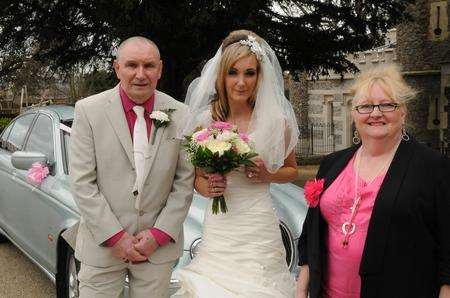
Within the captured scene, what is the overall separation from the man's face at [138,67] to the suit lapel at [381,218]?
4.63 ft

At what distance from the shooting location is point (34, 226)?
5.09 meters

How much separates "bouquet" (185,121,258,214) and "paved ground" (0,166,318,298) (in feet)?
10.0

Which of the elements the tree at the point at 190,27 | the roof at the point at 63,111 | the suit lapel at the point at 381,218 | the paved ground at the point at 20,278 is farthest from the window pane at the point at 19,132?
the suit lapel at the point at 381,218

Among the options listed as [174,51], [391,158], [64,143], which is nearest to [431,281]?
[391,158]

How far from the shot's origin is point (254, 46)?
3.27 metres

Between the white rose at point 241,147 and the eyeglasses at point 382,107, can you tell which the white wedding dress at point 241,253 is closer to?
the white rose at point 241,147

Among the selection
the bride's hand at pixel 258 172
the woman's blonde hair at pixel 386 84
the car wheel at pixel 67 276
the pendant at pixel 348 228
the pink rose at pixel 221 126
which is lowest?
the car wheel at pixel 67 276

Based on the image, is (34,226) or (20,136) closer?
(34,226)

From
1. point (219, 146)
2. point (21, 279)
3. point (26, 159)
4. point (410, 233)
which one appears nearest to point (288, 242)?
point (219, 146)

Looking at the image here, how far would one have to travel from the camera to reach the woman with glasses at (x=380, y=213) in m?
2.14

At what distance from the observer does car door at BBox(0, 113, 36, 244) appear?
5633 millimetres

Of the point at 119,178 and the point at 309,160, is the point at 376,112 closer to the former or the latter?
the point at 119,178

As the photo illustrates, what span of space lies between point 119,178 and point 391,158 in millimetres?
1439

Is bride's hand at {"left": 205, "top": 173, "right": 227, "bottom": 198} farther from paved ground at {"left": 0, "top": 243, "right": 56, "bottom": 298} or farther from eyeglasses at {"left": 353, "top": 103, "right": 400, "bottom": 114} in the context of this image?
paved ground at {"left": 0, "top": 243, "right": 56, "bottom": 298}
